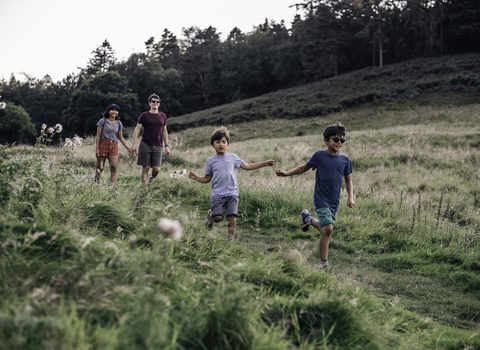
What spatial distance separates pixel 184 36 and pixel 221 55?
36.7 feet

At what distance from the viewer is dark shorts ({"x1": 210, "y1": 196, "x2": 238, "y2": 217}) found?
4910mm

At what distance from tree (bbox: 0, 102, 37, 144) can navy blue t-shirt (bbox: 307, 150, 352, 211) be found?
1917 inches

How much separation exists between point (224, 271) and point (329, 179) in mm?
2556

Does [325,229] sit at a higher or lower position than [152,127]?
lower

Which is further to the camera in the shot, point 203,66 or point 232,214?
point 203,66

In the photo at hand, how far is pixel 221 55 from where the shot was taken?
82.1 meters

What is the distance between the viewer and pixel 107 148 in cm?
770

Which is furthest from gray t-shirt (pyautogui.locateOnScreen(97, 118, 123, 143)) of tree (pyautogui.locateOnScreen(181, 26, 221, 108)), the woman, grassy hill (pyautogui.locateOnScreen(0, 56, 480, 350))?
tree (pyautogui.locateOnScreen(181, 26, 221, 108))

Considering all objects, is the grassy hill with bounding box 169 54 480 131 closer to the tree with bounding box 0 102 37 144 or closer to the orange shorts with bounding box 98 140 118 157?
the tree with bounding box 0 102 37 144

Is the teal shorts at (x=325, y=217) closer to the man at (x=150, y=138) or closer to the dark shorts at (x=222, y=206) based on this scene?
the dark shorts at (x=222, y=206)

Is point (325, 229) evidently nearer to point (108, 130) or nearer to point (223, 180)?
point (223, 180)

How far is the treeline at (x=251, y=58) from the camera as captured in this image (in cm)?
5219

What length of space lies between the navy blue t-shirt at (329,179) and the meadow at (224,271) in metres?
0.87

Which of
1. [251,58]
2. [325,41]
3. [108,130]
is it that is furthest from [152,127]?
[251,58]
